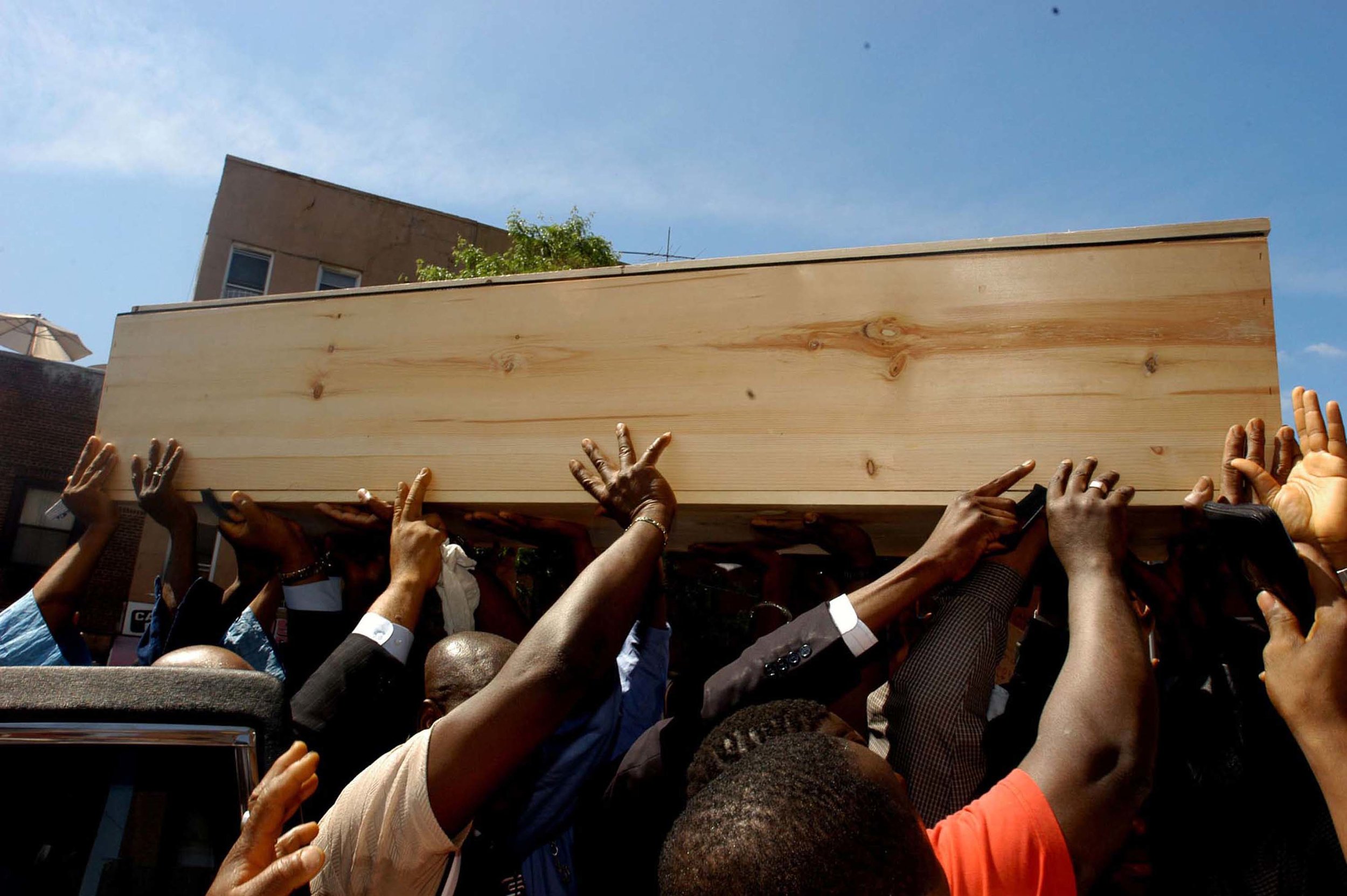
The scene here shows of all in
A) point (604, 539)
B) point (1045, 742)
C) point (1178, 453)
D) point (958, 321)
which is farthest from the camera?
point (604, 539)

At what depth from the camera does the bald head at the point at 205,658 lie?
6.66ft

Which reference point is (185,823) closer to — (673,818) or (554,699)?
(554,699)

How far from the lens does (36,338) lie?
547 inches

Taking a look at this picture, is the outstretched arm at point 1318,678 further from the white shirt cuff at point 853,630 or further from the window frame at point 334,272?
the window frame at point 334,272

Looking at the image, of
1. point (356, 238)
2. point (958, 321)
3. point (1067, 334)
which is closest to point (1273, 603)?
point (1067, 334)

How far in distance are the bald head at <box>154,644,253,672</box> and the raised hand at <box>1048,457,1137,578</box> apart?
1.72 meters

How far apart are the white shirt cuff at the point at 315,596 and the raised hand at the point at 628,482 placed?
108 centimetres

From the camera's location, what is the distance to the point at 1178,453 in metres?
1.81

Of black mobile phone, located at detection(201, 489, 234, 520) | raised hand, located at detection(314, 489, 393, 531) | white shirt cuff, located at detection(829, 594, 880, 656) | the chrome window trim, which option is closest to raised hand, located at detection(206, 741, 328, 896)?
the chrome window trim

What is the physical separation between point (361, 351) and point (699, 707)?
143cm

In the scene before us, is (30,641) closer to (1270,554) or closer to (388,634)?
(388,634)

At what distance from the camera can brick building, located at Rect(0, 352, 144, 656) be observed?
1304cm

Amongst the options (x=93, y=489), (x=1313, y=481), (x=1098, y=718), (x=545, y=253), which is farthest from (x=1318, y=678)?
(x=545, y=253)

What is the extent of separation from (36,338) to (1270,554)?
16.5 meters
